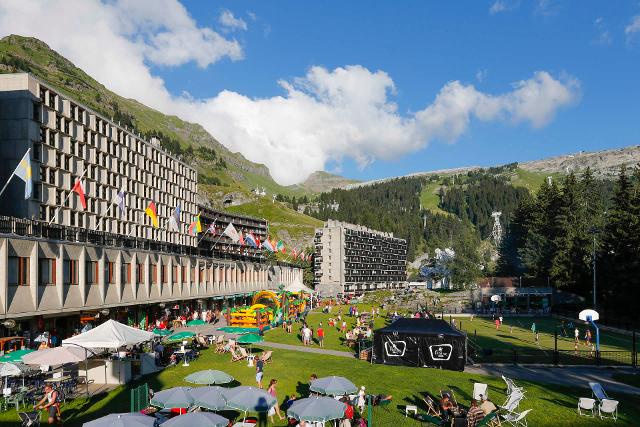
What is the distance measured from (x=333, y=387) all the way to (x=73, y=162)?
63.2 m

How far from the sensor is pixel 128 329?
25609 millimetres

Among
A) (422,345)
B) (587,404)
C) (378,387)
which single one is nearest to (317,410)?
(378,387)

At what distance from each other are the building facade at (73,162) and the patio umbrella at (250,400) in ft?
99.6

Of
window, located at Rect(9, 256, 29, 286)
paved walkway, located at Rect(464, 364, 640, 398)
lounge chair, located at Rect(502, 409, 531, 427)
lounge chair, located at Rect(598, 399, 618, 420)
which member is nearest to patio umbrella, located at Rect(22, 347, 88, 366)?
window, located at Rect(9, 256, 29, 286)

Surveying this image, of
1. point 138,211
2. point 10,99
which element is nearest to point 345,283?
point 138,211

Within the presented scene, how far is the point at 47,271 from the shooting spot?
3453 centimetres

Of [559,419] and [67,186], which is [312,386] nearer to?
[559,419]

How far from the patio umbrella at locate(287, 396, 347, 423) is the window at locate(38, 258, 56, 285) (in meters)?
23.6

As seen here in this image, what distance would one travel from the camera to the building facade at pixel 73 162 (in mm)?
61938

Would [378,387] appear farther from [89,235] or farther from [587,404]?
[89,235]

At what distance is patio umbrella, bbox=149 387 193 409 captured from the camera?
17.0 metres

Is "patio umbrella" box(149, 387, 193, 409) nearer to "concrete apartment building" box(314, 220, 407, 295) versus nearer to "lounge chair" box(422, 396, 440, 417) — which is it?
"lounge chair" box(422, 396, 440, 417)

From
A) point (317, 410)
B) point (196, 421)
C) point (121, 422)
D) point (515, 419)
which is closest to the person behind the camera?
point (121, 422)

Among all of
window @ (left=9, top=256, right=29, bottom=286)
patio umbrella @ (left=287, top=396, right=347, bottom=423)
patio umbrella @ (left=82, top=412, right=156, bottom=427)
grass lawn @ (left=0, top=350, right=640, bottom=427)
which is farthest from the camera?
window @ (left=9, top=256, right=29, bottom=286)
